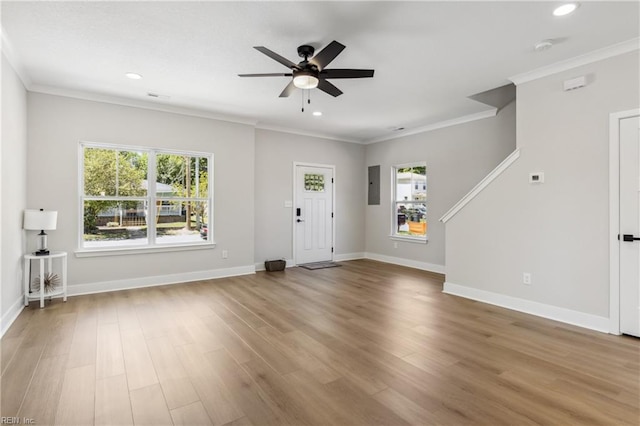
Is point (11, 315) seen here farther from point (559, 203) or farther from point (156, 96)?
point (559, 203)

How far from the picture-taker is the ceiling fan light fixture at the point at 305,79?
2941mm

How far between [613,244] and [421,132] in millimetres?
3926

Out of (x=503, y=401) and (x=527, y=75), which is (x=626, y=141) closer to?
(x=527, y=75)

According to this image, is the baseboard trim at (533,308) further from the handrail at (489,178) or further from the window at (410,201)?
the window at (410,201)

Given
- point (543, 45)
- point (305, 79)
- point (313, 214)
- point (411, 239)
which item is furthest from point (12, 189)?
point (411, 239)

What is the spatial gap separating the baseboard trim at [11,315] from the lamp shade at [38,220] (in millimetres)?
835

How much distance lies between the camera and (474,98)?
4602 millimetres

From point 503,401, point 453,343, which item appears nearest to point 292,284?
point 453,343

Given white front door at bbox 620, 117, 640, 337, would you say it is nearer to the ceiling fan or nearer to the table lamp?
the ceiling fan

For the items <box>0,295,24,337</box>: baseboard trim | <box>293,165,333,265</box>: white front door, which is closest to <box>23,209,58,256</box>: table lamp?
<box>0,295,24,337</box>: baseboard trim

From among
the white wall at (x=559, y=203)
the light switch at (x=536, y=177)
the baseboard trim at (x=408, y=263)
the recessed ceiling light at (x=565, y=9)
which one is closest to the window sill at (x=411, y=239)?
the baseboard trim at (x=408, y=263)

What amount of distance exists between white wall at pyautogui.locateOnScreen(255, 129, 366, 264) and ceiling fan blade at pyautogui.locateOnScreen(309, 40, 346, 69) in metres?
3.54

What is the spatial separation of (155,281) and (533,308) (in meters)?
5.18

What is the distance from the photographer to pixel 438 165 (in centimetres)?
612
